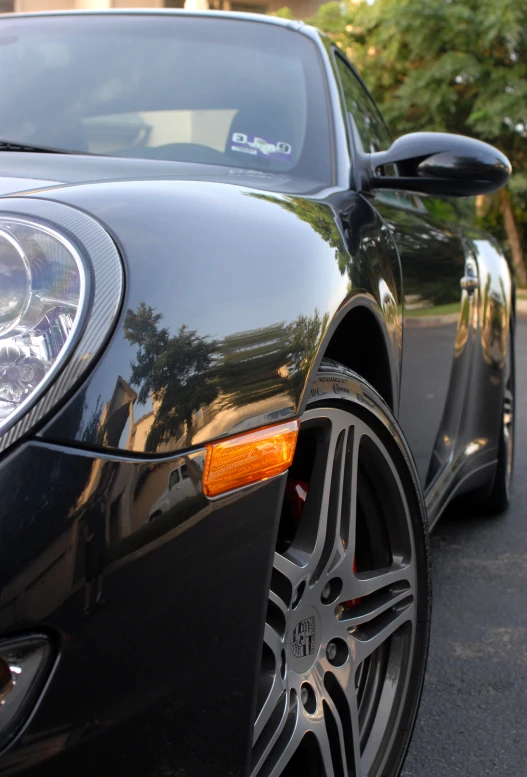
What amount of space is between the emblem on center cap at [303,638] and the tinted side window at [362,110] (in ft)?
5.20

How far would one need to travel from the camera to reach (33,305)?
1164 mm

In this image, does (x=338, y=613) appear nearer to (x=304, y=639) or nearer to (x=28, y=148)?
(x=304, y=639)

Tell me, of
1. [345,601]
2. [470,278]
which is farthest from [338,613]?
[470,278]

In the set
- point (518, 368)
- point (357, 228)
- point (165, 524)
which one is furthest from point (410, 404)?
point (518, 368)

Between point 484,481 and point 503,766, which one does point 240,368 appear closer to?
point 503,766

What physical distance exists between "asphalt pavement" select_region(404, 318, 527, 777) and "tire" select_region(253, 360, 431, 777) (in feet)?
0.98

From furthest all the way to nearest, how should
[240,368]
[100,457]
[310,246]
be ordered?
1. [310,246]
2. [240,368]
3. [100,457]

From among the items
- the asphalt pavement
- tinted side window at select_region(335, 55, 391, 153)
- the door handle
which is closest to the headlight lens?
the asphalt pavement

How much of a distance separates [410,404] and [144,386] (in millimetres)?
1414

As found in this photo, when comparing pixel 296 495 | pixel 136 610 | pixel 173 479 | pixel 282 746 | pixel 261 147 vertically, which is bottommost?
pixel 282 746

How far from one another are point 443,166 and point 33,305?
140 cm

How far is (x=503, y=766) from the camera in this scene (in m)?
1.99

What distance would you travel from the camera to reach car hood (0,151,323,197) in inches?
58.0

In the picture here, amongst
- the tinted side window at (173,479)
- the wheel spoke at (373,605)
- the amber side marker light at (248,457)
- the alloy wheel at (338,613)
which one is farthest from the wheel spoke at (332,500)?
the tinted side window at (173,479)
